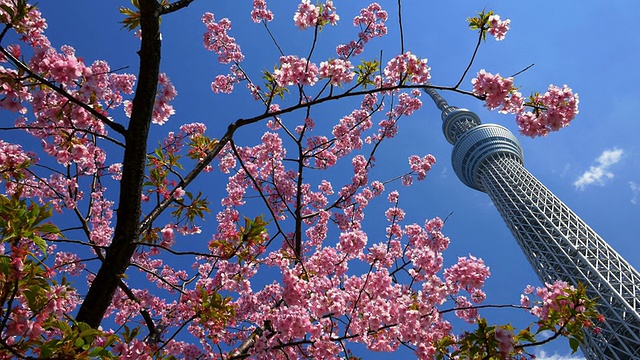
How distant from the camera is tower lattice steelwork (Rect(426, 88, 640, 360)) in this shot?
33.2 metres

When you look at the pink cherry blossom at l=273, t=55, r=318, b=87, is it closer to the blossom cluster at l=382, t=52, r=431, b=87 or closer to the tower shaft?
the blossom cluster at l=382, t=52, r=431, b=87

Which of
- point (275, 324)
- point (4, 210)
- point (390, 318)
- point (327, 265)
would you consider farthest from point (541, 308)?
point (4, 210)

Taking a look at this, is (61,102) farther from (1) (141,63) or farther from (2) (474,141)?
(2) (474,141)

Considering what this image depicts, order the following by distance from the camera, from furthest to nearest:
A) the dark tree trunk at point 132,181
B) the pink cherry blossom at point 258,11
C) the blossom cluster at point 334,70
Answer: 1. the pink cherry blossom at point 258,11
2. the blossom cluster at point 334,70
3. the dark tree trunk at point 132,181

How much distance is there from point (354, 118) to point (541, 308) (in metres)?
5.32

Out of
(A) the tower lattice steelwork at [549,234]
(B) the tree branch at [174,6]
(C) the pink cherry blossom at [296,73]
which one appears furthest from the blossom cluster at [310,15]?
(A) the tower lattice steelwork at [549,234]

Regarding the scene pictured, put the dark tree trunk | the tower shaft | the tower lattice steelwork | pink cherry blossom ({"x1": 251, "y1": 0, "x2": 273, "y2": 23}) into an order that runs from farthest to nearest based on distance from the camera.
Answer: the tower lattice steelwork < the tower shaft < pink cherry blossom ({"x1": 251, "y1": 0, "x2": 273, "y2": 23}) < the dark tree trunk

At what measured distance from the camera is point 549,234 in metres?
40.6

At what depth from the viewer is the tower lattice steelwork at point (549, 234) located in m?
33.2

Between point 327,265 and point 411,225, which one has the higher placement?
point 411,225

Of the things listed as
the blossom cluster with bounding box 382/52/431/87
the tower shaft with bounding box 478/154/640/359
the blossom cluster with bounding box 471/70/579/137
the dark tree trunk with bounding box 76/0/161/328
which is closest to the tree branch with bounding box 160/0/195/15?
the dark tree trunk with bounding box 76/0/161/328

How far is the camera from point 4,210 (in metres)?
2.35

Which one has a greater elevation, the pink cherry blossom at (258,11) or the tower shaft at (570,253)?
the tower shaft at (570,253)

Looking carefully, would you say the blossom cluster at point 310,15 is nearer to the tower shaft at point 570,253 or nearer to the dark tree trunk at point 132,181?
the dark tree trunk at point 132,181
